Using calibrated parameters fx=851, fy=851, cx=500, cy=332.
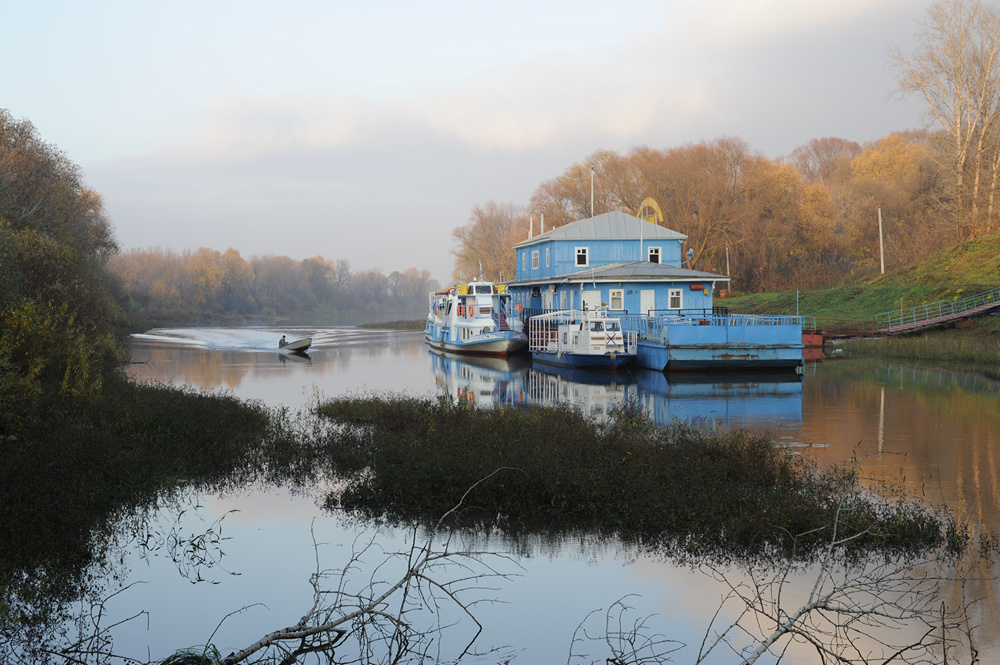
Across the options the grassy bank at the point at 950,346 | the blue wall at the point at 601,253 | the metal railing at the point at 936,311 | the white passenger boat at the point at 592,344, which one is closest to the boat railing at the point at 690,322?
the white passenger boat at the point at 592,344

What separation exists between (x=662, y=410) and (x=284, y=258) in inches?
6261

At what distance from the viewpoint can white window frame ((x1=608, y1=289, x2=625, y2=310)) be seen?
148 feet

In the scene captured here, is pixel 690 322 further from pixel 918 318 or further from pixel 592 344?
pixel 918 318

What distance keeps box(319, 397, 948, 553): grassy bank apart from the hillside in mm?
40268

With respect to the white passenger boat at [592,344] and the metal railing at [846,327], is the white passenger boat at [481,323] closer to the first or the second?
the white passenger boat at [592,344]

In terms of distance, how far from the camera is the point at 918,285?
53688 mm

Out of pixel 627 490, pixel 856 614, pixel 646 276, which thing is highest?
pixel 646 276

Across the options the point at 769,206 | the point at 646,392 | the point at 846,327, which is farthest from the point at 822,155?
the point at 646,392

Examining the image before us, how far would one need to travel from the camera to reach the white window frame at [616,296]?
4497 centimetres

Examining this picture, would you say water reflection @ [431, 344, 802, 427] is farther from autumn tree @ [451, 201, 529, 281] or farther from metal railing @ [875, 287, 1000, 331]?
autumn tree @ [451, 201, 529, 281]

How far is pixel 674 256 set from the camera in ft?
182

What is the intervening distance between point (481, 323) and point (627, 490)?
117 ft

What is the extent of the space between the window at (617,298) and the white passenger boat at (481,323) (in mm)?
5709

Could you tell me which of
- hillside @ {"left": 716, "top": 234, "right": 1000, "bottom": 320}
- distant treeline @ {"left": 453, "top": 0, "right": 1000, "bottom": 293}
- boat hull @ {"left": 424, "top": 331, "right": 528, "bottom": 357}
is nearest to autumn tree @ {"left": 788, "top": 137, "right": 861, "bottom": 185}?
distant treeline @ {"left": 453, "top": 0, "right": 1000, "bottom": 293}
